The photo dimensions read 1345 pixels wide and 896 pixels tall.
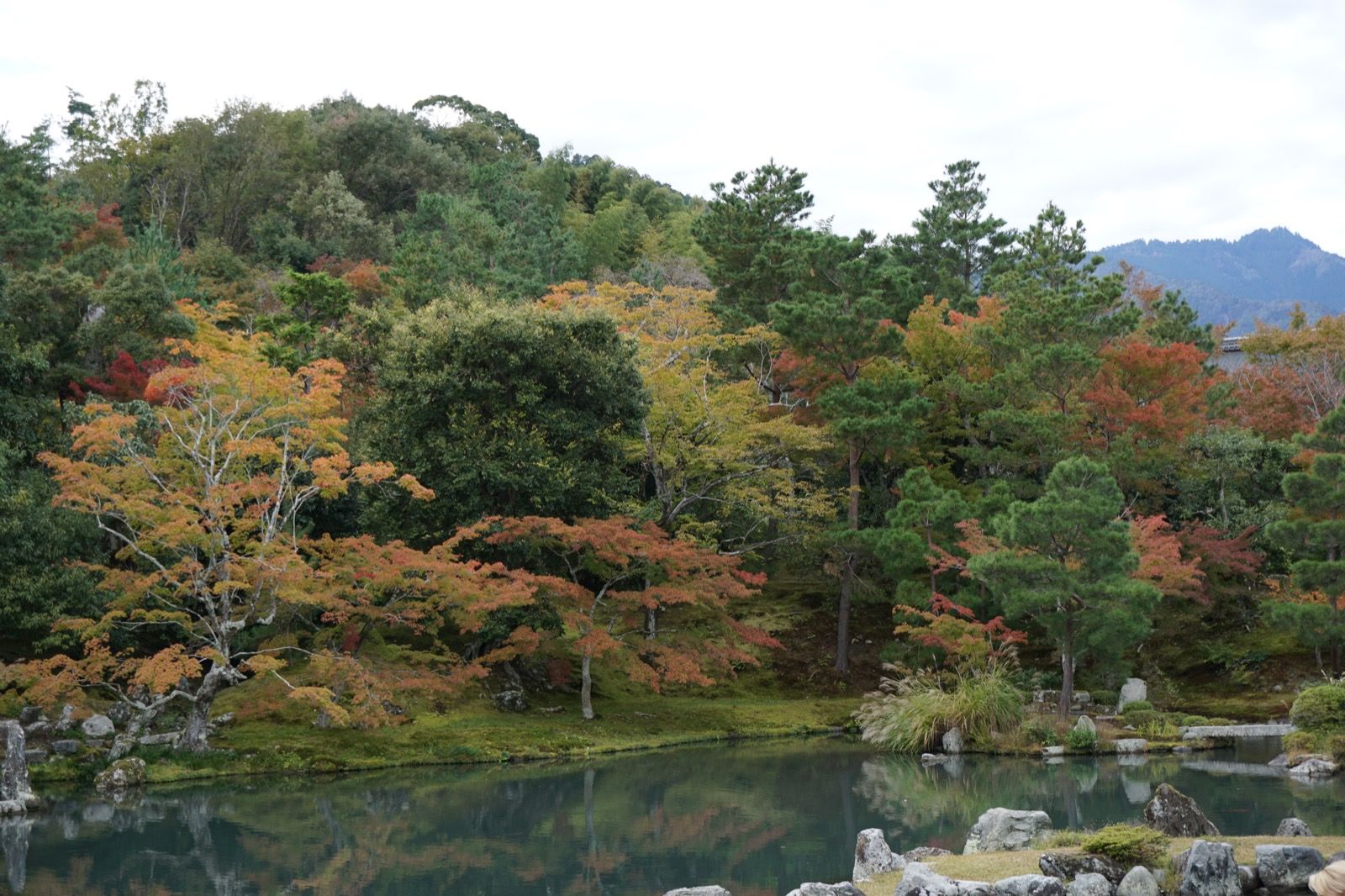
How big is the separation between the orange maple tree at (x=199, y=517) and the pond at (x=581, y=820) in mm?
2139

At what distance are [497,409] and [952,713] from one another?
383 inches

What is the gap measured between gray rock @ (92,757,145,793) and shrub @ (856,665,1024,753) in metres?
11.9

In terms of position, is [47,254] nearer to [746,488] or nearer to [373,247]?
[373,247]

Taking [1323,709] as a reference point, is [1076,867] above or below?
above

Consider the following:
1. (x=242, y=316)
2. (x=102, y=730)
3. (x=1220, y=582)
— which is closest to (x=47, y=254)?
(x=242, y=316)

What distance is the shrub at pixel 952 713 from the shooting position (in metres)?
20.5

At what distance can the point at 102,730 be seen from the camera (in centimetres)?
1848

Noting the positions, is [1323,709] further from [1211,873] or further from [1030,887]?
[1030,887]

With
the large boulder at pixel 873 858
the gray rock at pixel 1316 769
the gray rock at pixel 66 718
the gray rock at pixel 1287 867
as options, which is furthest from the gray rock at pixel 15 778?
the gray rock at pixel 1316 769

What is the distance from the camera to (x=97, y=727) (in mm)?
18469

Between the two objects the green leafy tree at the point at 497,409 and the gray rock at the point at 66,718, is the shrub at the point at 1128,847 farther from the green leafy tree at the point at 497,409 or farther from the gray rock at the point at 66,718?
the gray rock at the point at 66,718

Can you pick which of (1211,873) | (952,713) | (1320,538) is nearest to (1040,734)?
(952,713)

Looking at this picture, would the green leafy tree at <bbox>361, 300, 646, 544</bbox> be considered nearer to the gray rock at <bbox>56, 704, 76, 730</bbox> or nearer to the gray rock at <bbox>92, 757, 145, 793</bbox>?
the gray rock at <bbox>56, 704, 76, 730</bbox>

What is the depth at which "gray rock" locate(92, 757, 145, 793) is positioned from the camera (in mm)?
17062
